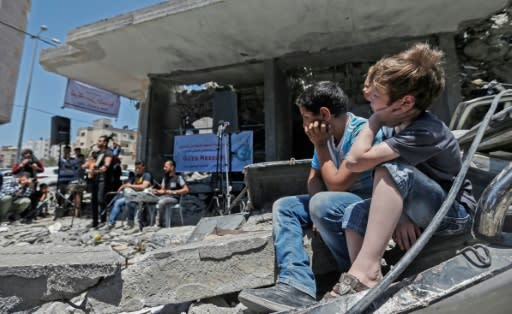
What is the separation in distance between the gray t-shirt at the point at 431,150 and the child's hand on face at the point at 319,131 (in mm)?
397

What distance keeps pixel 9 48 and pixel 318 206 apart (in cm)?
986

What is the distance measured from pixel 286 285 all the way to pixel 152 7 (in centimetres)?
582

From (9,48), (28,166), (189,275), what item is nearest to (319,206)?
(189,275)

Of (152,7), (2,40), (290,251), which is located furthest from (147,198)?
(2,40)

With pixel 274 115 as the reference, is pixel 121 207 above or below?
below

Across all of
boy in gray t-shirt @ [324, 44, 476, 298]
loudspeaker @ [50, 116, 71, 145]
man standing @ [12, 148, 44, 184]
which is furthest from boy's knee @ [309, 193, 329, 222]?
loudspeaker @ [50, 116, 71, 145]

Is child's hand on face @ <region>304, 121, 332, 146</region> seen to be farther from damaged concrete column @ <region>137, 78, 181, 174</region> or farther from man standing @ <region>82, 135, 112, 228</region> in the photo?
damaged concrete column @ <region>137, 78, 181, 174</region>

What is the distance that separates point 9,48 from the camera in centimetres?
817

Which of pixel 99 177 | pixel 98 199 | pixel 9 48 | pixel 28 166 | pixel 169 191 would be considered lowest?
pixel 98 199

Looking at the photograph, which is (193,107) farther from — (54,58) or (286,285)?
(286,285)

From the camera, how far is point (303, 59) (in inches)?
286

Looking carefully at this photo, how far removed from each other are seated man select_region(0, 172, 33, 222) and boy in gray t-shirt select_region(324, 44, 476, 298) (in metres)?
8.64

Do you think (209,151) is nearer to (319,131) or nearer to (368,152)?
(319,131)

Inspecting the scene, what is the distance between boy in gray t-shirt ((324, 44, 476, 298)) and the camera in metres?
1.27
